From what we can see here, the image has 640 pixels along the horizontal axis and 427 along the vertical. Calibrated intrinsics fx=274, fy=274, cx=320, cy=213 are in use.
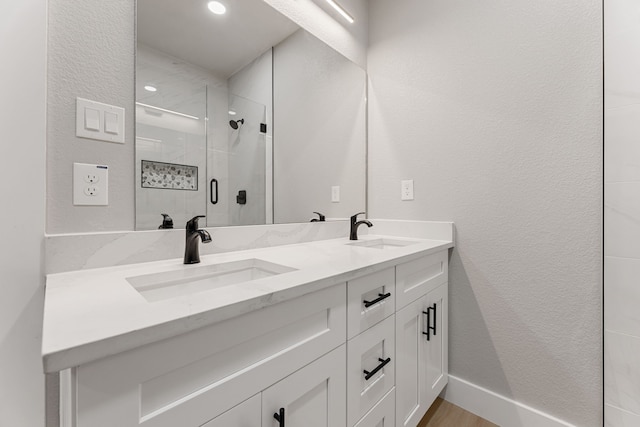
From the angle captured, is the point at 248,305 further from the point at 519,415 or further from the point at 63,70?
the point at 519,415

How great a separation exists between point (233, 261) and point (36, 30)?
2.73ft

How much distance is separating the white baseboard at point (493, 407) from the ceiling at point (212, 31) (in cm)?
193

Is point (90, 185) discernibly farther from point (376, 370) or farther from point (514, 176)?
Result: point (514, 176)

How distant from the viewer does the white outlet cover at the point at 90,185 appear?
2.60 ft

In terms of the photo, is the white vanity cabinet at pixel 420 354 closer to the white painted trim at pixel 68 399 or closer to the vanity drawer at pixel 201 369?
the vanity drawer at pixel 201 369

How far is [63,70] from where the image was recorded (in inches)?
30.5

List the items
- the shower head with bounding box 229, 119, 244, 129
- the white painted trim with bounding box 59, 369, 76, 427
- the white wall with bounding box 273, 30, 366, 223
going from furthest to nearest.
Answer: the white wall with bounding box 273, 30, 366, 223 < the shower head with bounding box 229, 119, 244, 129 < the white painted trim with bounding box 59, 369, 76, 427

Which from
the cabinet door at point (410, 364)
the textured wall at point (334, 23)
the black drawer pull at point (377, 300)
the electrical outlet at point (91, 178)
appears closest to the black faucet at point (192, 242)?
the electrical outlet at point (91, 178)

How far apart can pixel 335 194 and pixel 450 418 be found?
1.33 m

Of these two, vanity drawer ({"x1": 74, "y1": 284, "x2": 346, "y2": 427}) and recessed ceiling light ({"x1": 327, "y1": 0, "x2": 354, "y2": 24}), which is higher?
recessed ceiling light ({"x1": 327, "y1": 0, "x2": 354, "y2": 24})

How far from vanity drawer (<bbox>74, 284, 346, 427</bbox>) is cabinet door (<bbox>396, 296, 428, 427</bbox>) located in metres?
0.50

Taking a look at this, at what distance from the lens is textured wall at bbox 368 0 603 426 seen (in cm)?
116

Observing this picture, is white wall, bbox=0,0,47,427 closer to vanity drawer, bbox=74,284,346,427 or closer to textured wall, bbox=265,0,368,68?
vanity drawer, bbox=74,284,346,427

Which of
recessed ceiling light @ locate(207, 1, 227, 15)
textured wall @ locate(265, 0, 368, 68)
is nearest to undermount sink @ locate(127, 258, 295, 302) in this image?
recessed ceiling light @ locate(207, 1, 227, 15)
